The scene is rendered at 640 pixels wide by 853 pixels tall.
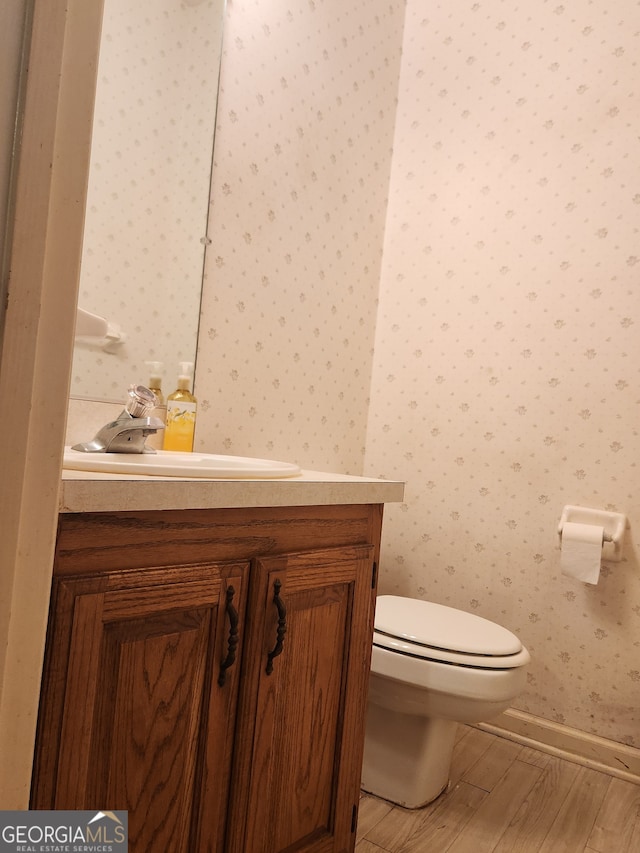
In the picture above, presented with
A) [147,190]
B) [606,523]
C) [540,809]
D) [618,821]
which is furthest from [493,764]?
[147,190]

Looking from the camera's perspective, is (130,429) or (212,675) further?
(130,429)

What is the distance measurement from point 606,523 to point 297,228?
52.3 inches

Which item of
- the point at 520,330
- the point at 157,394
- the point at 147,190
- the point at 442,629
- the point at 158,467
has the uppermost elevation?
the point at 147,190

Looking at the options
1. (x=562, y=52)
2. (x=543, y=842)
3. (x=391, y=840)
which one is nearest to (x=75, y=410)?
(x=391, y=840)

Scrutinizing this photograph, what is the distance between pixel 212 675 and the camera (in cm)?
92

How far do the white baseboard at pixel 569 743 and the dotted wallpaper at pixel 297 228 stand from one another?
1.02m

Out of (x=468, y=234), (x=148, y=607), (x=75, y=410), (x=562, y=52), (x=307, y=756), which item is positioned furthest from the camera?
(x=468, y=234)

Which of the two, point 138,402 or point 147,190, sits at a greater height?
point 147,190

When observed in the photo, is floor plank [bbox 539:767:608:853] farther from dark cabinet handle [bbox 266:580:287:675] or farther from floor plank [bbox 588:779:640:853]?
dark cabinet handle [bbox 266:580:287:675]

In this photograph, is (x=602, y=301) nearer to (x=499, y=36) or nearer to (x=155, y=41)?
(x=499, y=36)

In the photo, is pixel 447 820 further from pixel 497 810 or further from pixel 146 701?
pixel 146 701

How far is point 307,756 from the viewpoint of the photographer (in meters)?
1.11

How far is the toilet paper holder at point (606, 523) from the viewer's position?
5.97 ft

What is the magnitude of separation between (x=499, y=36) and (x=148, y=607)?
7.53 feet
